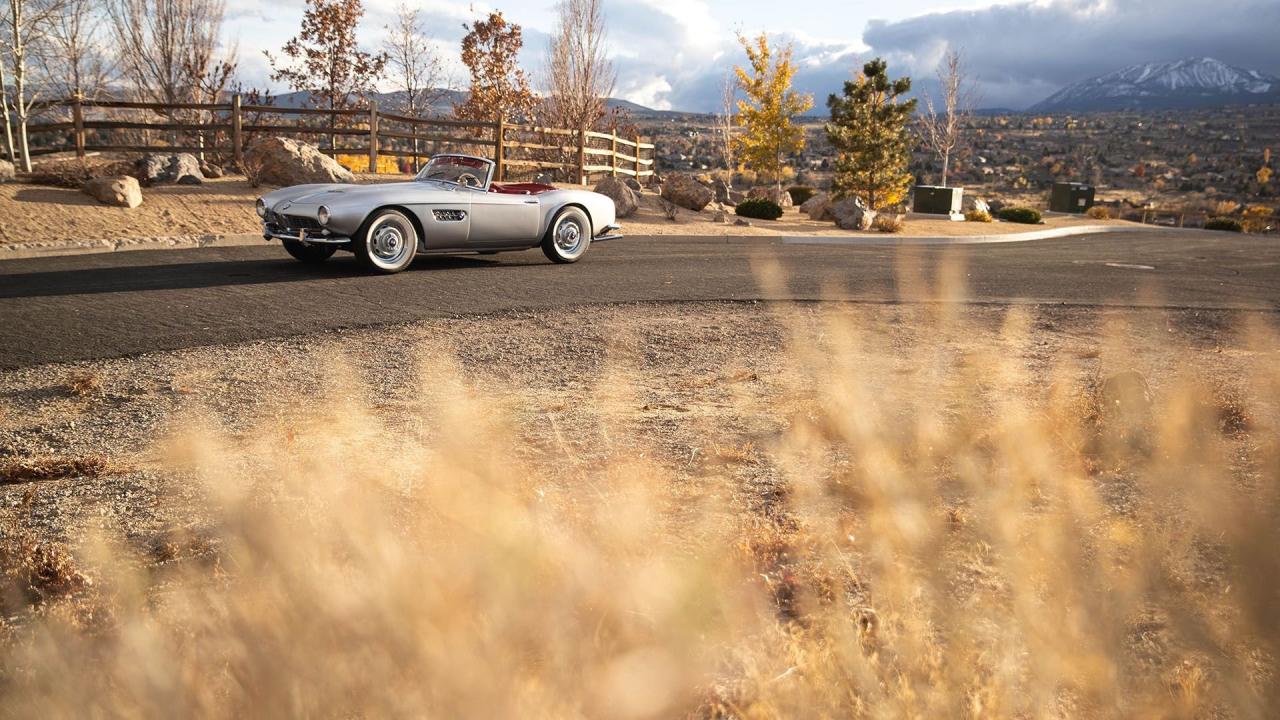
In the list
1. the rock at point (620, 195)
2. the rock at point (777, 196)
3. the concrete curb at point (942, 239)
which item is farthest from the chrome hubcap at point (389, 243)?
the rock at point (777, 196)

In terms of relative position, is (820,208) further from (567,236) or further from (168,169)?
(168,169)

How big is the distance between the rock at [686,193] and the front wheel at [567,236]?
11.9m

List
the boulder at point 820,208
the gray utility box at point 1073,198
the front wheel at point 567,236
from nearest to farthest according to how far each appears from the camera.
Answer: the front wheel at point 567,236 < the boulder at point 820,208 < the gray utility box at point 1073,198

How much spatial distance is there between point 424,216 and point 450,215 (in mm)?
320

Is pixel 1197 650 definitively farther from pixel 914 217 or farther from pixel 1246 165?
pixel 1246 165

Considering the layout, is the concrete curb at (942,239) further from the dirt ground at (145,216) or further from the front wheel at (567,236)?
the front wheel at (567,236)

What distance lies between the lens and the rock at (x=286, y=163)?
62.8ft

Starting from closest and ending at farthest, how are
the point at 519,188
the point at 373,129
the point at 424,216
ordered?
the point at 424,216 < the point at 519,188 < the point at 373,129

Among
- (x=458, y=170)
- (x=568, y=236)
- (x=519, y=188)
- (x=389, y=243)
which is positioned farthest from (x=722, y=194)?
(x=389, y=243)

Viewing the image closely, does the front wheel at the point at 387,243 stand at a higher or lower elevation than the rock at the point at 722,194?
lower

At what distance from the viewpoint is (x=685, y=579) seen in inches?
134

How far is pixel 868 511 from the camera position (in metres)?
4.08

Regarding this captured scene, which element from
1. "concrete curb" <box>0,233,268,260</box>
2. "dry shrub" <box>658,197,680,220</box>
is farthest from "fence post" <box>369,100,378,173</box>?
"concrete curb" <box>0,233,268,260</box>

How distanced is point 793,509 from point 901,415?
1.83 m
